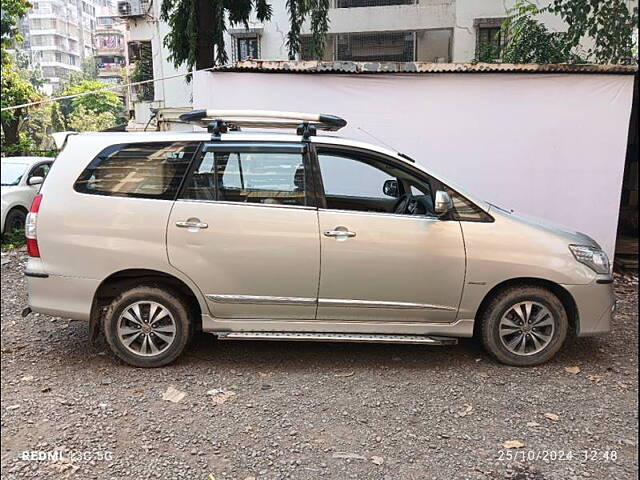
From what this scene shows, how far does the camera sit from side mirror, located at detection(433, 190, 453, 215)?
11.3 feet

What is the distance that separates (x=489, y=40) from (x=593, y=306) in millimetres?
5395

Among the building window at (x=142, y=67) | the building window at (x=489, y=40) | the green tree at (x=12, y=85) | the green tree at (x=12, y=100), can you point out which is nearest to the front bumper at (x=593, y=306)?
the building window at (x=142, y=67)

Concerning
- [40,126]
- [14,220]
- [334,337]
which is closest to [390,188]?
[334,337]

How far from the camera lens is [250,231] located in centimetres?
349

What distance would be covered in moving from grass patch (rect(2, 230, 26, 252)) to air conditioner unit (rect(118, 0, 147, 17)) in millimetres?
3632

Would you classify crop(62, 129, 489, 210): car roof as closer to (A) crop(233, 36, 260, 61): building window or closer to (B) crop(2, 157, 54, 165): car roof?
(B) crop(2, 157, 54, 165): car roof

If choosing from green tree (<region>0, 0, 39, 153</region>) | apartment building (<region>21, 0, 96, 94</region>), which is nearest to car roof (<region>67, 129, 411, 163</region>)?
apartment building (<region>21, 0, 96, 94</region>)

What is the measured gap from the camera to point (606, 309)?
3.71 meters

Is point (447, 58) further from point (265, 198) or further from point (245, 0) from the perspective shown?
point (265, 198)

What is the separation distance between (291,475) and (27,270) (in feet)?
7.83

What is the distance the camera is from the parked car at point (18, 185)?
19.7 feet

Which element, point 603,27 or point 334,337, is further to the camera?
point 603,27

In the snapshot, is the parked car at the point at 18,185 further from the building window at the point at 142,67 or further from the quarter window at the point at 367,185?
the quarter window at the point at 367,185

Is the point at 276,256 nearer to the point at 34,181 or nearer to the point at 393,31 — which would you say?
the point at 34,181
